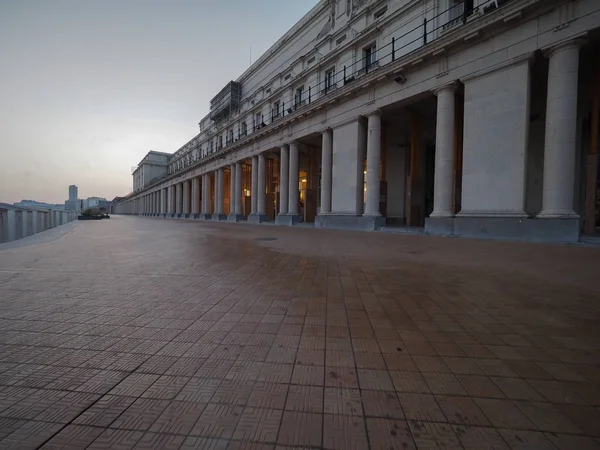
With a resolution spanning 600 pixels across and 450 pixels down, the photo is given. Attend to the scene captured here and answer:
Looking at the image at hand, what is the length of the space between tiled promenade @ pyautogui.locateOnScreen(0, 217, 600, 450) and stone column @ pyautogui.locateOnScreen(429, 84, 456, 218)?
974 cm

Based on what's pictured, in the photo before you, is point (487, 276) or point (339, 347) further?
point (487, 276)

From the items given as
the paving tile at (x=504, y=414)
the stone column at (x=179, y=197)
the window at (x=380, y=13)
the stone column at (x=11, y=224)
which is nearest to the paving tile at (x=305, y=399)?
the paving tile at (x=504, y=414)

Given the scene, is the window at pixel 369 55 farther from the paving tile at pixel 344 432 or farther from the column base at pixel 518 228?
the paving tile at pixel 344 432

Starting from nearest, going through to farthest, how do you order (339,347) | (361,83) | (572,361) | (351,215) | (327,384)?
(327,384)
(572,361)
(339,347)
(361,83)
(351,215)

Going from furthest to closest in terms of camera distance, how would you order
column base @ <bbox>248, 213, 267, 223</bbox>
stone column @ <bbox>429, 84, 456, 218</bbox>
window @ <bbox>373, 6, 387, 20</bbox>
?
column base @ <bbox>248, 213, 267, 223</bbox>, window @ <bbox>373, 6, 387, 20</bbox>, stone column @ <bbox>429, 84, 456, 218</bbox>

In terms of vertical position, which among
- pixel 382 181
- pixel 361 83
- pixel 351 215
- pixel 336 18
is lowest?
pixel 351 215

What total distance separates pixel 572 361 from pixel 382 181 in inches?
824

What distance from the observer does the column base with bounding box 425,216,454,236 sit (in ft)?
44.3

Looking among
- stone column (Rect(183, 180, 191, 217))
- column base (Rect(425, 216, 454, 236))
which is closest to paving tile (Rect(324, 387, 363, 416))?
column base (Rect(425, 216, 454, 236))

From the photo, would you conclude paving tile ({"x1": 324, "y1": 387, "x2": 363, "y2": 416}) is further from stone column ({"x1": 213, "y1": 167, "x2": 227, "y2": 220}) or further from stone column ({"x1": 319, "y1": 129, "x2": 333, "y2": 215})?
stone column ({"x1": 213, "y1": 167, "x2": 227, "y2": 220})

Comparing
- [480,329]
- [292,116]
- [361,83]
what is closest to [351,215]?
[361,83]

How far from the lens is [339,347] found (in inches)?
106

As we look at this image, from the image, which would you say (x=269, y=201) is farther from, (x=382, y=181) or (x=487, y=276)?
(x=487, y=276)

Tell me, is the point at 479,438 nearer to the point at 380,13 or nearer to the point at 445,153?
the point at 445,153
